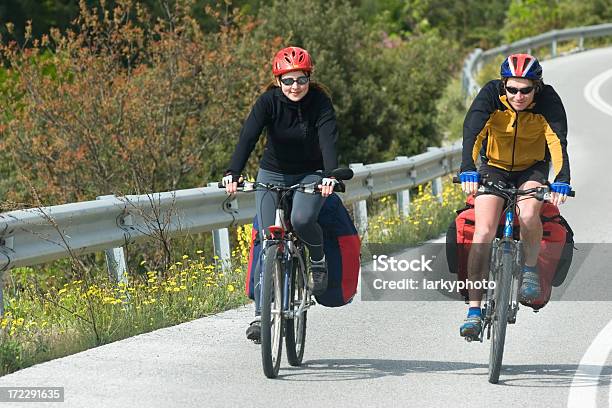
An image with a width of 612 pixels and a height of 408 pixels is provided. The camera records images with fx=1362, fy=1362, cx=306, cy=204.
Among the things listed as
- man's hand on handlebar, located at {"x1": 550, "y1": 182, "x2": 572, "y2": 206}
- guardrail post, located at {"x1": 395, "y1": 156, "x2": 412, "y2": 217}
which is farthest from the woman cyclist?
guardrail post, located at {"x1": 395, "y1": 156, "x2": 412, "y2": 217}

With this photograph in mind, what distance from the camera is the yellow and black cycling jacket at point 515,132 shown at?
8.15 meters

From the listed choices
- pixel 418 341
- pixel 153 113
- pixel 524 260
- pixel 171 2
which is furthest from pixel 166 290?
pixel 171 2

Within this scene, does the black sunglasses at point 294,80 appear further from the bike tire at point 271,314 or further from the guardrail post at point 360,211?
the guardrail post at point 360,211

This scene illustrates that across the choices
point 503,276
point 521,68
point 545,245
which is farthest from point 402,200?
point 503,276

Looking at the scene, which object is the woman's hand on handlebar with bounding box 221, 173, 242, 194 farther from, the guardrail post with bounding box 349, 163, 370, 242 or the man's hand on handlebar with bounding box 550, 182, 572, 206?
the guardrail post with bounding box 349, 163, 370, 242

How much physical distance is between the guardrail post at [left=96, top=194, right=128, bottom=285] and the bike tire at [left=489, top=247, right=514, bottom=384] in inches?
148

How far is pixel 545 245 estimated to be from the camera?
8.68m

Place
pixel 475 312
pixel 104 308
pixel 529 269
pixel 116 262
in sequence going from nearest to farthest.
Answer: pixel 475 312, pixel 529 269, pixel 104 308, pixel 116 262

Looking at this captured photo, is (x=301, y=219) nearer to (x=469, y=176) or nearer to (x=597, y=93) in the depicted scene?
(x=469, y=176)

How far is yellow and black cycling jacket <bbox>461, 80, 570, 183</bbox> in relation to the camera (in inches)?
321

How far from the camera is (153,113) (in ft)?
70.4

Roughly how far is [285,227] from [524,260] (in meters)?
1.47

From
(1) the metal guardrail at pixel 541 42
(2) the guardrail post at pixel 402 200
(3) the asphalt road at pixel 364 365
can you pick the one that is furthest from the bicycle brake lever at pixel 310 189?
(1) the metal guardrail at pixel 541 42

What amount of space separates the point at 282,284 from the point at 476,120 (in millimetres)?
1538
